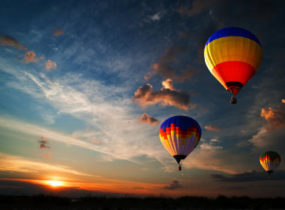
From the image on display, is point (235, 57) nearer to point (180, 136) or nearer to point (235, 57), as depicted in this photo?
point (235, 57)

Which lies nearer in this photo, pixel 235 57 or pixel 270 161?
pixel 235 57

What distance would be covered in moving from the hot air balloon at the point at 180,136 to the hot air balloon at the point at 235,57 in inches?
427

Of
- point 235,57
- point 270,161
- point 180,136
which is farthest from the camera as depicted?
point 270,161

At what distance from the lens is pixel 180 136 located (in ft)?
112

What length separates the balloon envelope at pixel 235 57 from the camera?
2536cm

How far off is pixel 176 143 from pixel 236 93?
44.3 ft

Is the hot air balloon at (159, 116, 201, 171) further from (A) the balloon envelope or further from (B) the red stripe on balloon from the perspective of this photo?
(B) the red stripe on balloon

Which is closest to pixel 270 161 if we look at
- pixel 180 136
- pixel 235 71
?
pixel 180 136

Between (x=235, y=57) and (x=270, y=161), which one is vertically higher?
(x=235, y=57)

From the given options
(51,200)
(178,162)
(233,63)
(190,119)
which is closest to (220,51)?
(233,63)

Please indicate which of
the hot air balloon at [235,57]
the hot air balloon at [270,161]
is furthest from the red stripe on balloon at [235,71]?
the hot air balloon at [270,161]

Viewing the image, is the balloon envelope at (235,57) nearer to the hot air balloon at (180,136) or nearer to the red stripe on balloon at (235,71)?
the red stripe on balloon at (235,71)

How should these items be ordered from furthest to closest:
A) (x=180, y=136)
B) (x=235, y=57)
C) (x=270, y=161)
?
(x=270, y=161)
(x=180, y=136)
(x=235, y=57)

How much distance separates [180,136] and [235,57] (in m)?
15.3
